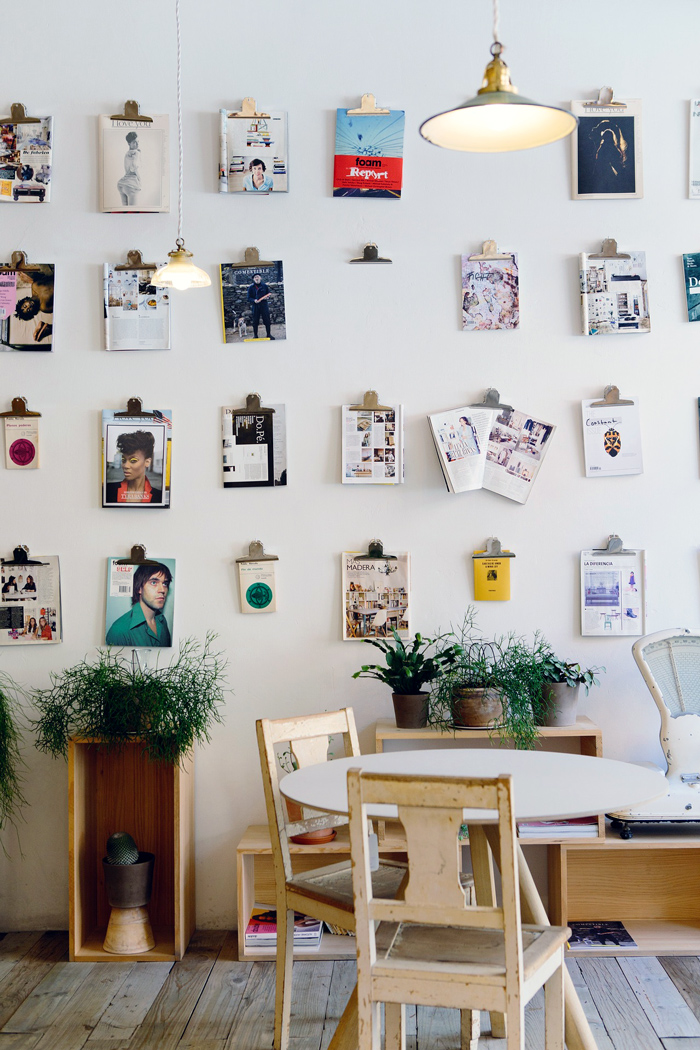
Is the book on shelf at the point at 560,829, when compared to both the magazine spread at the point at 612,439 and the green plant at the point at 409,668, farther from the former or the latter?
the magazine spread at the point at 612,439

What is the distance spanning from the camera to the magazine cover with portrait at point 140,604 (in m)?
3.43

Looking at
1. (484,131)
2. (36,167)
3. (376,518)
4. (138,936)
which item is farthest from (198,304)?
(138,936)

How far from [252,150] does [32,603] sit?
1.83 meters

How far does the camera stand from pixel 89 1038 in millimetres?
2592

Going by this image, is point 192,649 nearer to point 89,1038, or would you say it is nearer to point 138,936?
point 138,936

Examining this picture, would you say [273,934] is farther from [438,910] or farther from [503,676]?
[438,910]

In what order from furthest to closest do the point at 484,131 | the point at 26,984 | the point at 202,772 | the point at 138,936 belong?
1. the point at 202,772
2. the point at 138,936
3. the point at 26,984
4. the point at 484,131

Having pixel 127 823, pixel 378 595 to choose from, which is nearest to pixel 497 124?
pixel 378 595

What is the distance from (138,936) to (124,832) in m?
0.35

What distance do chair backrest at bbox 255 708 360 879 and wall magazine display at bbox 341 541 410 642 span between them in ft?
2.06

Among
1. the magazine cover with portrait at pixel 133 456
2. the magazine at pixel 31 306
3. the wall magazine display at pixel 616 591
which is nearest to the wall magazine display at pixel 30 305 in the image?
the magazine at pixel 31 306

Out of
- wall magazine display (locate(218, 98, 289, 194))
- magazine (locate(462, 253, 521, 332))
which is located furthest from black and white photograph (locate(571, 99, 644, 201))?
wall magazine display (locate(218, 98, 289, 194))

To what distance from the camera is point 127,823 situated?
342 cm

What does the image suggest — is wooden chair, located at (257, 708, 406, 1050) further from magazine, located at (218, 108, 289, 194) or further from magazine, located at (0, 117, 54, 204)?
magazine, located at (0, 117, 54, 204)
